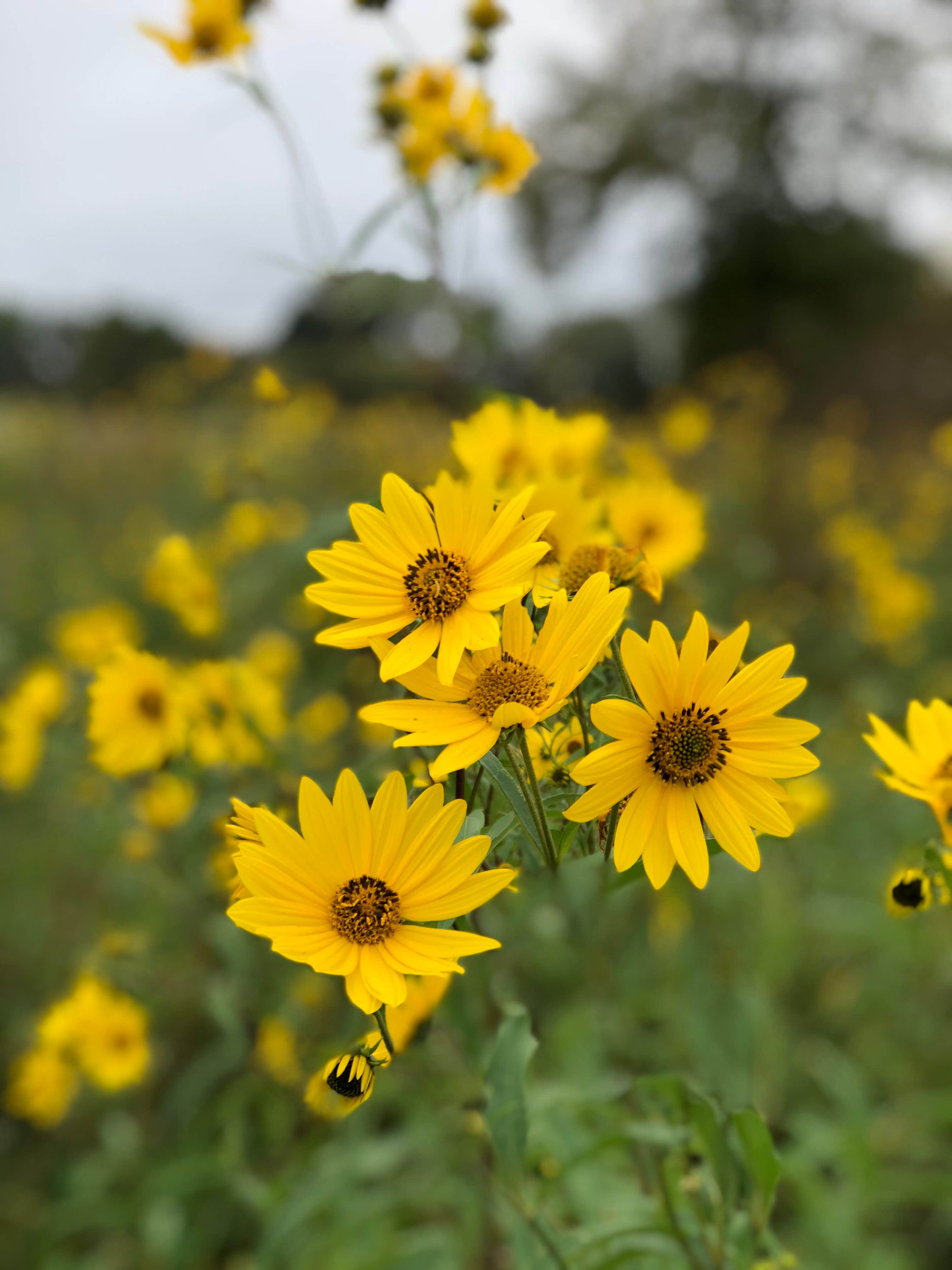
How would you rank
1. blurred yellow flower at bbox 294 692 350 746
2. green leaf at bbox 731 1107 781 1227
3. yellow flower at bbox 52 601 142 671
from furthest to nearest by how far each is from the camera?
blurred yellow flower at bbox 294 692 350 746, yellow flower at bbox 52 601 142 671, green leaf at bbox 731 1107 781 1227

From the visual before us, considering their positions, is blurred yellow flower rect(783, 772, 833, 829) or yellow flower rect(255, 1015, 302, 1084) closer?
blurred yellow flower rect(783, 772, 833, 829)

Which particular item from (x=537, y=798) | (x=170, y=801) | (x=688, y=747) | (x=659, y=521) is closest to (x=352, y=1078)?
(x=537, y=798)

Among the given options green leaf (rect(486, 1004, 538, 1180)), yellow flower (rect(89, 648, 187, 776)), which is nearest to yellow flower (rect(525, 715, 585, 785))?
green leaf (rect(486, 1004, 538, 1180))

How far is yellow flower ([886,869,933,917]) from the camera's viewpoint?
0.70 meters

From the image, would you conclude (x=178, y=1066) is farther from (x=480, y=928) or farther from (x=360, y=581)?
(x=360, y=581)

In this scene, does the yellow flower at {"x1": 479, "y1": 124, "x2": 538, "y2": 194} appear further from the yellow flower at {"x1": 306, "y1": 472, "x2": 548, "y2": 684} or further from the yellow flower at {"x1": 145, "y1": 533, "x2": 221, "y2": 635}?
the yellow flower at {"x1": 306, "y1": 472, "x2": 548, "y2": 684}

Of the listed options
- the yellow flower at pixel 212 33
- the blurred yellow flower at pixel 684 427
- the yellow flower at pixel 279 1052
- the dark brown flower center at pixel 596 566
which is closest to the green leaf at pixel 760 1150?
the dark brown flower center at pixel 596 566

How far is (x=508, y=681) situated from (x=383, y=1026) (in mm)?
246

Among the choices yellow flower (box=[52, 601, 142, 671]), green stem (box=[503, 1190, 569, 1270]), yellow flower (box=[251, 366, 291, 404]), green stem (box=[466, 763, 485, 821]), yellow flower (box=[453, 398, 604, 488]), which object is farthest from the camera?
yellow flower (box=[52, 601, 142, 671])

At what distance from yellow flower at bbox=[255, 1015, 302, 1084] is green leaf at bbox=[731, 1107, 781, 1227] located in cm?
106

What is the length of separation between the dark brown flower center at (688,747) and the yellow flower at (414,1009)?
0.90 ft

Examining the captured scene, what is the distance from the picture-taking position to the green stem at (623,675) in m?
0.63

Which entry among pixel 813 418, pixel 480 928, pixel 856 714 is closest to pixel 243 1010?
pixel 480 928

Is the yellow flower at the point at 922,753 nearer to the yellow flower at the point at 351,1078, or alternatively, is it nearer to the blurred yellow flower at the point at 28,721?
the yellow flower at the point at 351,1078
